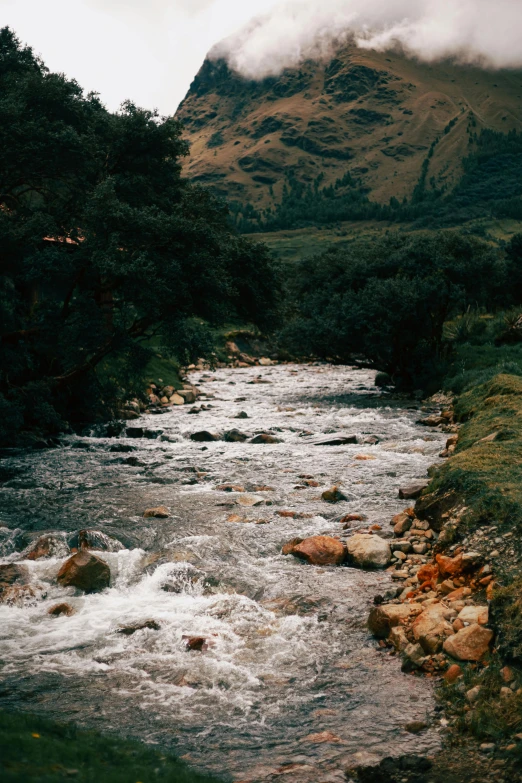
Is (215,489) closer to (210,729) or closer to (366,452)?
(366,452)

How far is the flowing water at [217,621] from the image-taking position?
20.0ft

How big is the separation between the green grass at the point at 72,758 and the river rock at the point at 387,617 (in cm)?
335

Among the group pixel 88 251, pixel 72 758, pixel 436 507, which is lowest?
pixel 72 758

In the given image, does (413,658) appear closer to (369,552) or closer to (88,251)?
(369,552)

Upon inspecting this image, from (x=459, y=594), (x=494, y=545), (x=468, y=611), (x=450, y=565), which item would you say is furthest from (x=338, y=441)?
(x=468, y=611)

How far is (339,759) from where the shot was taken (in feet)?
18.3

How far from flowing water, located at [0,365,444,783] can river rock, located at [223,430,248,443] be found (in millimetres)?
3898

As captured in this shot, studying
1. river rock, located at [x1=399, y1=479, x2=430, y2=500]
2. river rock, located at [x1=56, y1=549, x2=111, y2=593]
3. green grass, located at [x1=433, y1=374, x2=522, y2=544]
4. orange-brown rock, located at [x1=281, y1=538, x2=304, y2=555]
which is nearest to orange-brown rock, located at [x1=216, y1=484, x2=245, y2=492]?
river rock, located at [x1=399, y1=479, x2=430, y2=500]

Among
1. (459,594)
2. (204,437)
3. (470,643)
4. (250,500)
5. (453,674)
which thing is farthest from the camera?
(204,437)

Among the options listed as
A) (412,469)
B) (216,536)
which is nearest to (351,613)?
(216,536)

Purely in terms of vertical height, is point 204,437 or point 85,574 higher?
point 204,437

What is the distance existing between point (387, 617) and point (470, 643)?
4.23ft

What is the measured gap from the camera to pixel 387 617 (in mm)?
7906

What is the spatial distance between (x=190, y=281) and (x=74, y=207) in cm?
563
